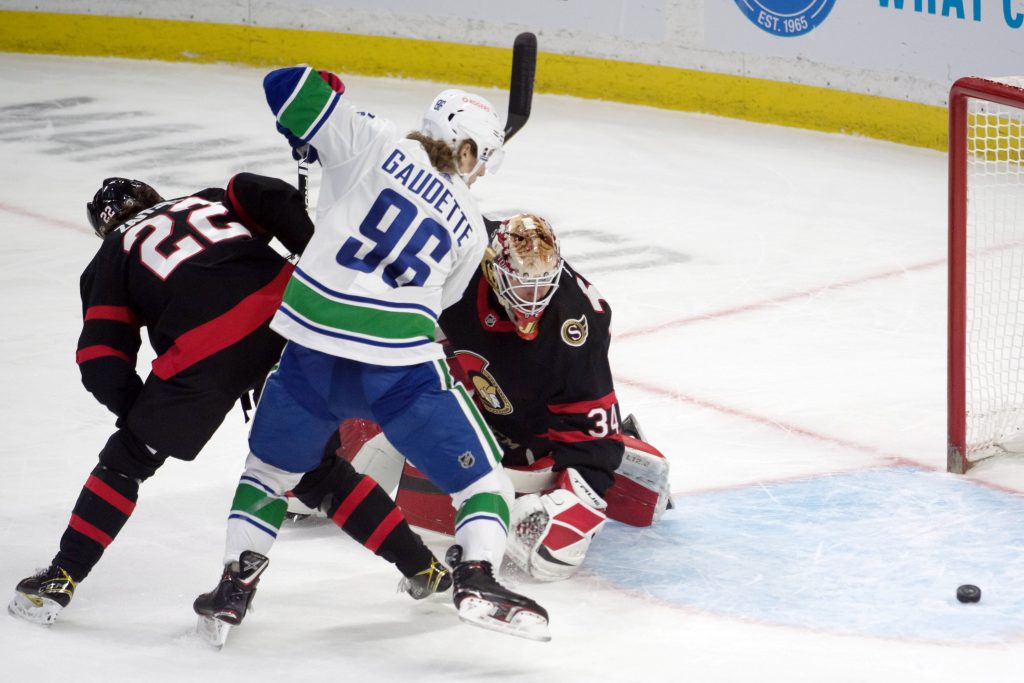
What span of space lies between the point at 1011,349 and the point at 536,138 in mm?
3330

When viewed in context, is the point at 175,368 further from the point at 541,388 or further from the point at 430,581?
the point at 541,388

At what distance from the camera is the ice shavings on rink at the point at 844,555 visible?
3.00 meters

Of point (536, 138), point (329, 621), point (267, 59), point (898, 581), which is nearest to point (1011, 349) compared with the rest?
point (898, 581)

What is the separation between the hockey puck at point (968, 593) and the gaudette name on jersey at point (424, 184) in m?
1.27

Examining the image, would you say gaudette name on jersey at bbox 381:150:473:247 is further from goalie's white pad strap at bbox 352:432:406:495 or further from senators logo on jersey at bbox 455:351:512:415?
goalie's white pad strap at bbox 352:432:406:495

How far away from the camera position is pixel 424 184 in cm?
268

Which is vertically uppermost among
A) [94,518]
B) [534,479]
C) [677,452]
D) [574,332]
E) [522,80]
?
[522,80]

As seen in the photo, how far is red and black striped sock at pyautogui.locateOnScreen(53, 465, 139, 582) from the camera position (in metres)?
2.81

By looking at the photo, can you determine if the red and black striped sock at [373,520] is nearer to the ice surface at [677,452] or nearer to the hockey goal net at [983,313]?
the ice surface at [677,452]

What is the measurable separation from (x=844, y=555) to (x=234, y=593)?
1.35 m

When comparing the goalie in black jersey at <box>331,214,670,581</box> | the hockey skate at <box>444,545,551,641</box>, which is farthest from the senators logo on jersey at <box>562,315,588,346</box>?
the hockey skate at <box>444,545,551,641</box>

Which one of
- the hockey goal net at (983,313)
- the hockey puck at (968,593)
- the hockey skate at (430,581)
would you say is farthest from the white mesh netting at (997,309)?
the hockey skate at (430,581)

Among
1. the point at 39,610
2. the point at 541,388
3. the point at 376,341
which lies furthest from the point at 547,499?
the point at 39,610

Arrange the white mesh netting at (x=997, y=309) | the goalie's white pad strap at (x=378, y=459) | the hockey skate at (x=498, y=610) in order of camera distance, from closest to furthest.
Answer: the hockey skate at (x=498, y=610), the goalie's white pad strap at (x=378, y=459), the white mesh netting at (x=997, y=309)
